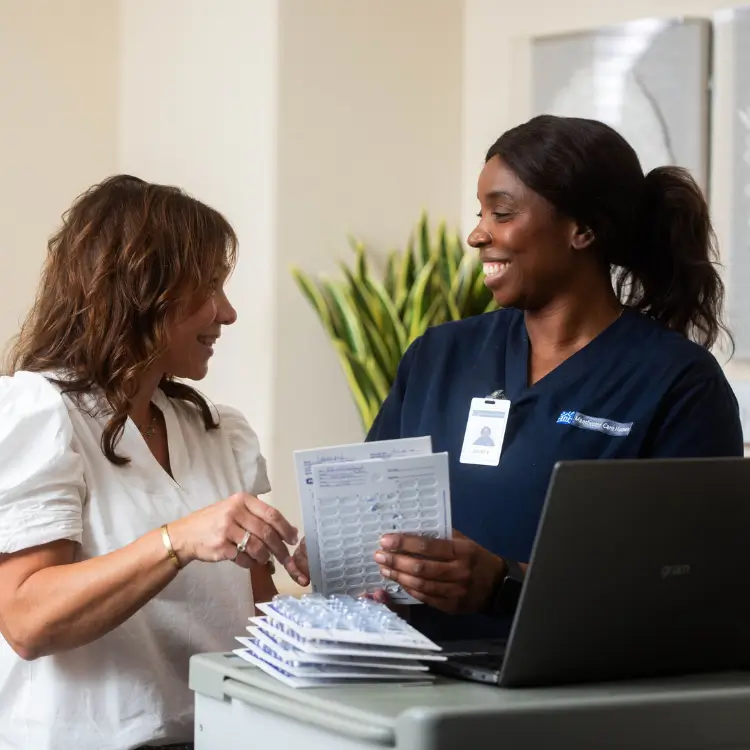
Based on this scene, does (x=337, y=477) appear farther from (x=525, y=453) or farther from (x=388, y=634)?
(x=525, y=453)

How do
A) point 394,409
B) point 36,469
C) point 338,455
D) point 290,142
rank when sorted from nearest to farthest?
point 338,455, point 36,469, point 394,409, point 290,142

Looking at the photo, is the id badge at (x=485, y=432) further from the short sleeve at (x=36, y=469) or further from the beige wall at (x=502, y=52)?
the beige wall at (x=502, y=52)

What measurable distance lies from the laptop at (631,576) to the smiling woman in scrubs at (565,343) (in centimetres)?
33

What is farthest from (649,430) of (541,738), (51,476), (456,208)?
(456,208)

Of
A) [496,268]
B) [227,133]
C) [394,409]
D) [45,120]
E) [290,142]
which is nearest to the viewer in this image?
[496,268]

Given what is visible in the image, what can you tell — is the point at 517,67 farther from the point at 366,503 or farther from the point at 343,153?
the point at 366,503

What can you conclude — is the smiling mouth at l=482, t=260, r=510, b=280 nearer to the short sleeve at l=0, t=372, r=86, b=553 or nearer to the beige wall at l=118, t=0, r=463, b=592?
the short sleeve at l=0, t=372, r=86, b=553

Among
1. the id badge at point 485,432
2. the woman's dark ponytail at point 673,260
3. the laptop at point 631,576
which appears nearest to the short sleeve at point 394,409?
the id badge at point 485,432

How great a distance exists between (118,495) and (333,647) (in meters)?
0.68

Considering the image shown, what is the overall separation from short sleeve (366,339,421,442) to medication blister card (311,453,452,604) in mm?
563

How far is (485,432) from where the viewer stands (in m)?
2.04

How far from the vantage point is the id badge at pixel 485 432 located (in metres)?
2.02

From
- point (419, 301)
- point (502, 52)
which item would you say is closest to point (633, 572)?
point (419, 301)

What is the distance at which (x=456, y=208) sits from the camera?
15.3 ft
